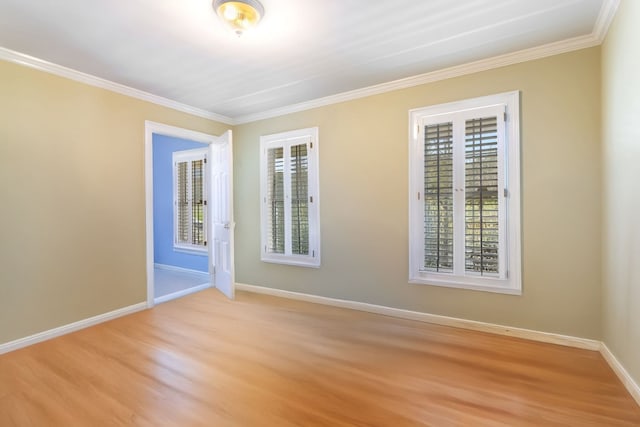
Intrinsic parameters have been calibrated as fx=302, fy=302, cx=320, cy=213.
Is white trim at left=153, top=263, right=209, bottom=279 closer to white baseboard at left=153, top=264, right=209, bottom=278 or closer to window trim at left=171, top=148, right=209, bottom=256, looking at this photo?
white baseboard at left=153, top=264, right=209, bottom=278

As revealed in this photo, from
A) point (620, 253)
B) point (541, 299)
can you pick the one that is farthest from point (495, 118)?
point (541, 299)

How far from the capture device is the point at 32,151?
8.63 feet

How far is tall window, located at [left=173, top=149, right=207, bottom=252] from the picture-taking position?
516 centimetres

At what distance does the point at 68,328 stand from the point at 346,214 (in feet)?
9.72

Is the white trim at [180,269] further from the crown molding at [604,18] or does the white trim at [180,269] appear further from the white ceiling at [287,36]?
the crown molding at [604,18]

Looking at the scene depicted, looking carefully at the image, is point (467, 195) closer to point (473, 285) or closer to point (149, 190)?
point (473, 285)

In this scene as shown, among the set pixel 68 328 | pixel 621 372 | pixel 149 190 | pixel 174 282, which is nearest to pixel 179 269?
pixel 174 282

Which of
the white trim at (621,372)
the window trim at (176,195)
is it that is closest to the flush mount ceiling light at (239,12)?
the window trim at (176,195)

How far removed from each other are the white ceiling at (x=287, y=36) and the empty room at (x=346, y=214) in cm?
2

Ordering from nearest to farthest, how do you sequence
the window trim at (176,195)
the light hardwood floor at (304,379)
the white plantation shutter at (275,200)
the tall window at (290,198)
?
the light hardwood floor at (304,379) < the tall window at (290,198) < the white plantation shutter at (275,200) < the window trim at (176,195)

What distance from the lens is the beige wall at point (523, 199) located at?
244 centimetres

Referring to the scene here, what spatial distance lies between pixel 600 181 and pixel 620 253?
65 cm

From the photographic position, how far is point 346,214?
3539 mm

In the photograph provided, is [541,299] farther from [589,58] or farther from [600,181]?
[589,58]
